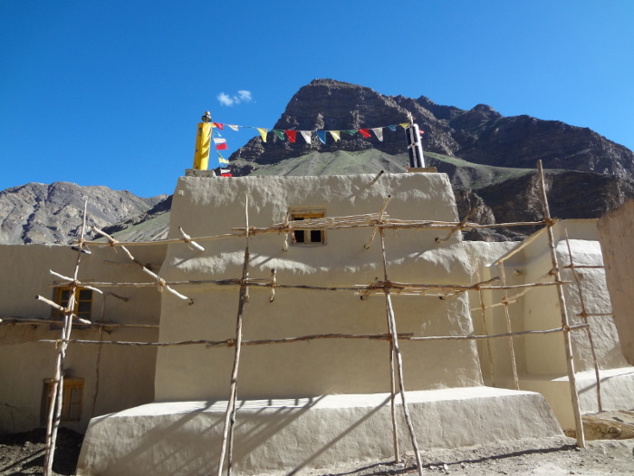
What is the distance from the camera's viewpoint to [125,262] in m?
10.9

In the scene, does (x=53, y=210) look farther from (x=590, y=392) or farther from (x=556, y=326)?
(x=590, y=392)

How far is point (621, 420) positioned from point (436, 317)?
3.87 m

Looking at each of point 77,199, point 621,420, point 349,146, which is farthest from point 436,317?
point 77,199

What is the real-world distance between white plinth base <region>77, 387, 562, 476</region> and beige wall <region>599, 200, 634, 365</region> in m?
4.09

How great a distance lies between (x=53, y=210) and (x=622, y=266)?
272 ft

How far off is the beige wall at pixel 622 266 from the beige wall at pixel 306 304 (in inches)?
188

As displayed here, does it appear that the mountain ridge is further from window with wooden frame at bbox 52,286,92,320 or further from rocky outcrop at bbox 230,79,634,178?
window with wooden frame at bbox 52,286,92,320

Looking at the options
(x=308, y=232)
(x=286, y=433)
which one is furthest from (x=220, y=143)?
(x=286, y=433)

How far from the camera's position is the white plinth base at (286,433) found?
22.8 ft

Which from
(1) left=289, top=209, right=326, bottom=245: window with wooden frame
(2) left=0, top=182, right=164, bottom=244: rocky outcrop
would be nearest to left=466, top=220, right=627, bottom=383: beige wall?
(1) left=289, top=209, right=326, bottom=245: window with wooden frame

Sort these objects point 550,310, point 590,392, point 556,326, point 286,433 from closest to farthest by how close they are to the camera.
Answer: point 286,433 → point 590,392 → point 556,326 → point 550,310

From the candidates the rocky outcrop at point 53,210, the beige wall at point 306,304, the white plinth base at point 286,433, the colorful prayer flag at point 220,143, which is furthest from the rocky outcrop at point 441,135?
the white plinth base at point 286,433

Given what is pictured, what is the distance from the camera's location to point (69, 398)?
33.8 feet

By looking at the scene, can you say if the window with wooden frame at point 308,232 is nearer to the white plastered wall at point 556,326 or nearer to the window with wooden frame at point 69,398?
the white plastered wall at point 556,326
